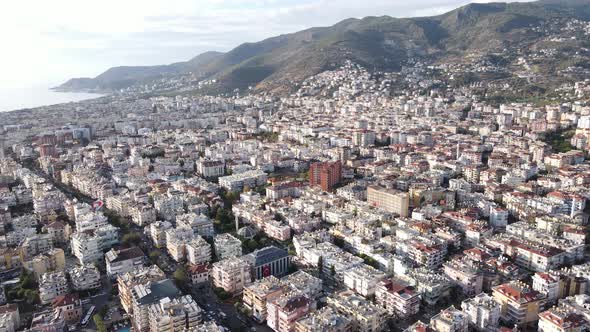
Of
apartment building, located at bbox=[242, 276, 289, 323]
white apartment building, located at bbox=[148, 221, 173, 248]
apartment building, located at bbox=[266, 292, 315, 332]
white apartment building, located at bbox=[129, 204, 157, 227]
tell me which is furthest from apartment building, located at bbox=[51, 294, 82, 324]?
white apartment building, located at bbox=[129, 204, 157, 227]

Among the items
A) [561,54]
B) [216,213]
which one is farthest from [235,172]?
[561,54]

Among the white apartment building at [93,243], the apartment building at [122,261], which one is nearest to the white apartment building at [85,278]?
the apartment building at [122,261]

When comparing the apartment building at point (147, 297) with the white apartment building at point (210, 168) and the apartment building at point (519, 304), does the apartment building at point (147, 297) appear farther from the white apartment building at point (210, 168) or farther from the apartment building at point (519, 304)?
the white apartment building at point (210, 168)

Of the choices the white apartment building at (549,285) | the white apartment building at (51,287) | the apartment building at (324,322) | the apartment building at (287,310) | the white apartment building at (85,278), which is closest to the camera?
the apartment building at (324,322)

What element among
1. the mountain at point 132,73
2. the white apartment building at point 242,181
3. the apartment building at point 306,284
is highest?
the mountain at point 132,73

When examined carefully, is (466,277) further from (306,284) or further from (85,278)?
(85,278)

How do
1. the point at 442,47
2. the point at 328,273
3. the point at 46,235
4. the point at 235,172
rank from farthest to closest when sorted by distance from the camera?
the point at 442,47, the point at 235,172, the point at 46,235, the point at 328,273

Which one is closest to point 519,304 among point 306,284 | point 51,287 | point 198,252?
point 306,284

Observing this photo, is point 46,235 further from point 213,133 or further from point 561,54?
point 561,54
